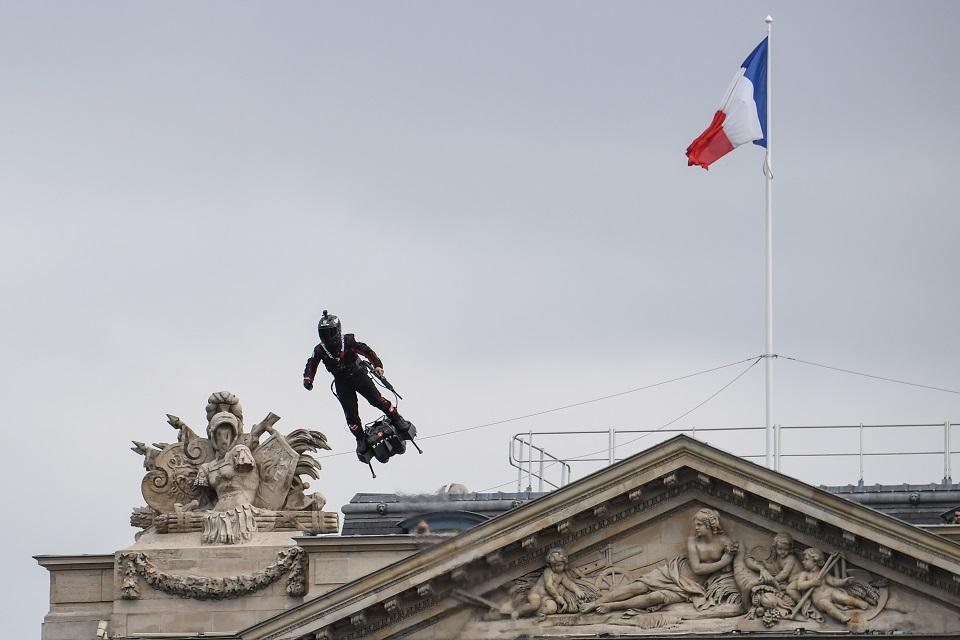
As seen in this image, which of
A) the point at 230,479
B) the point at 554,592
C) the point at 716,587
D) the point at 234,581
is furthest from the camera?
the point at 230,479

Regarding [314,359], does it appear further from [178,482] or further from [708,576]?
[708,576]

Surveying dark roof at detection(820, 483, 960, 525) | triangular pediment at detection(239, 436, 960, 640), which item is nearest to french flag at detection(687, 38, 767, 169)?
dark roof at detection(820, 483, 960, 525)

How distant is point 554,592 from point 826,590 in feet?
16.6

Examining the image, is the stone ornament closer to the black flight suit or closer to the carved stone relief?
the black flight suit

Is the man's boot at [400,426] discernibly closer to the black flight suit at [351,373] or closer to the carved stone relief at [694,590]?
the black flight suit at [351,373]

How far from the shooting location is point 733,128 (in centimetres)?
7369

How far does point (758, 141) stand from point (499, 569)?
14117 mm

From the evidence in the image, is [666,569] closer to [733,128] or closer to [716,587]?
[716,587]

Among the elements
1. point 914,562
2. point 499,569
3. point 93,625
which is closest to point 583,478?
point 499,569

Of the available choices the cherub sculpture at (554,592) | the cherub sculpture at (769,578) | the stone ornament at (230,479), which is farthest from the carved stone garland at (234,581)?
the cherub sculpture at (769,578)

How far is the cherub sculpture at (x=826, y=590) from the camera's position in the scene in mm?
62406

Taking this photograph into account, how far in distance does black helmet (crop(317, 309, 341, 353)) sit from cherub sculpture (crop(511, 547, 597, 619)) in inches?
285

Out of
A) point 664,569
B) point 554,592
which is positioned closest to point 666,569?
point 664,569

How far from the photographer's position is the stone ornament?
68.4m
